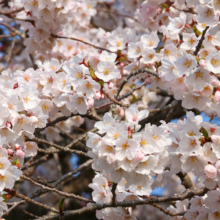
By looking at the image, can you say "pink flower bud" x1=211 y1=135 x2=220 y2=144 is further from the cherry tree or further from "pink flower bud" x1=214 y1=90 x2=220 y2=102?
"pink flower bud" x1=214 y1=90 x2=220 y2=102

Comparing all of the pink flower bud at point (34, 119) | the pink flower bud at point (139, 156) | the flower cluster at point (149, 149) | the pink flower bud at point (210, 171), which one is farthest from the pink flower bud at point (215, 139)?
the pink flower bud at point (34, 119)

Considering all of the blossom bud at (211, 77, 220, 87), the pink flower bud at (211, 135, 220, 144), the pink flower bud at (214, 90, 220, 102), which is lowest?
the pink flower bud at (211, 135, 220, 144)

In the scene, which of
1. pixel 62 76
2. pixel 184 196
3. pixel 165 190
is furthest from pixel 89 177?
pixel 184 196

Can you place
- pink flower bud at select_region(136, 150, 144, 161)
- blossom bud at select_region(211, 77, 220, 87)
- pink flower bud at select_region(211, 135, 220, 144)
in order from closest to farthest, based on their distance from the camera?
pink flower bud at select_region(136, 150, 144, 161) < pink flower bud at select_region(211, 135, 220, 144) < blossom bud at select_region(211, 77, 220, 87)

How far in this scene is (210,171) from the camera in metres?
1.78

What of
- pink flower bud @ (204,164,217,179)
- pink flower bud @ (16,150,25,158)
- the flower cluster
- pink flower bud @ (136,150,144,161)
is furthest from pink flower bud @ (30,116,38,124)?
pink flower bud @ (204,164,217,179)

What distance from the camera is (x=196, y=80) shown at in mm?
2084

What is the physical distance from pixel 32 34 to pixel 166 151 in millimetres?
1948

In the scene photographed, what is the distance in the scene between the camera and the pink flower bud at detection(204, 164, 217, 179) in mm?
1781

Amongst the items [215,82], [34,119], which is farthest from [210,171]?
[34,119]

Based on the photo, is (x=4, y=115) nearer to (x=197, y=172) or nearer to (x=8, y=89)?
(x=8, y=89)

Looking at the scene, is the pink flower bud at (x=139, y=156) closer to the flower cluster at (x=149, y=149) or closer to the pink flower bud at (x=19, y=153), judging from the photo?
the flower cluster at (x=149, y=149)

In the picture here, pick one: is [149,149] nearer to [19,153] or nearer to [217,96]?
[217,96]

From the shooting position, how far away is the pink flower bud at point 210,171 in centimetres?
178
